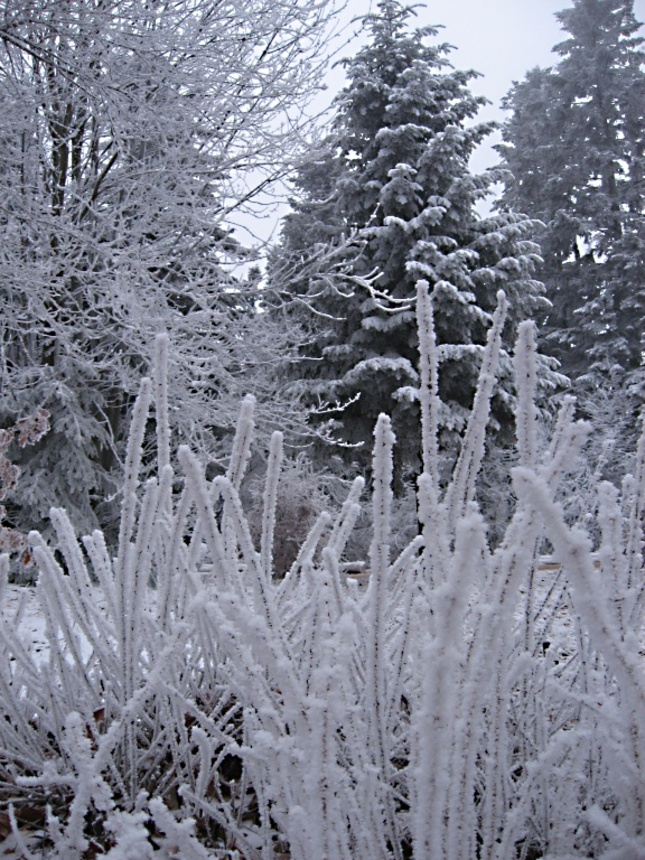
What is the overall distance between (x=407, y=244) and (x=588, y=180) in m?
11.1

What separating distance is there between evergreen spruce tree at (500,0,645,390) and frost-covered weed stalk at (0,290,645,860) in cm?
1857

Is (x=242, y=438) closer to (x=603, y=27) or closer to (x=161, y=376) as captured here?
(x=161, y=376)

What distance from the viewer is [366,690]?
0.88 metres

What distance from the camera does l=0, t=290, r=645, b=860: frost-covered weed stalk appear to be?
61cm

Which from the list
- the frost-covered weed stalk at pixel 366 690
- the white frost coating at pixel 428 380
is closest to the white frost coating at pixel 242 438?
the frost-covered weed stalk at pixel 366 690

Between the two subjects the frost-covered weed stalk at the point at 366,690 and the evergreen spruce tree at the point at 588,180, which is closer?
the frost-covered weed stalk at the point at 366,690

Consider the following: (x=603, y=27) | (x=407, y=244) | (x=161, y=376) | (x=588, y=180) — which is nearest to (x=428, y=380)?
(x=161, y=376)

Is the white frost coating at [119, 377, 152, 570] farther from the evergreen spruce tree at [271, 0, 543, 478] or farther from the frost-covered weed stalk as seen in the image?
the evergreen spruce tree at [271, 0, 543, 478]

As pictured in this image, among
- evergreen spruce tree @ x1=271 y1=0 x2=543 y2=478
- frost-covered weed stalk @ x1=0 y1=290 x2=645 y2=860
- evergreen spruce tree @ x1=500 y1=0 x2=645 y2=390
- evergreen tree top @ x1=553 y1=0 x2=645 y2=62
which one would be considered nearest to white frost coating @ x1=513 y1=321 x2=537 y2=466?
frost-covered weed stalk @ x1=0 y1=290 x2=645 y2=860

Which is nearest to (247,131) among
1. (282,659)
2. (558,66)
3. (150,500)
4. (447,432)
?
(150,500)

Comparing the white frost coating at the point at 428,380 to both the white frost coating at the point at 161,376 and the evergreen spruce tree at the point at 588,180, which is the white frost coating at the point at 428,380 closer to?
the white frost coating at the point at 161,376

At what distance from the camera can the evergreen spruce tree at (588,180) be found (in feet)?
62.3

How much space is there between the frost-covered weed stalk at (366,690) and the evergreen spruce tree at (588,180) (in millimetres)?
18573

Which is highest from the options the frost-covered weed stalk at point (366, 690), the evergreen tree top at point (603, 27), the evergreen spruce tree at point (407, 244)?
the evergreen tree top at point (603, 27)
